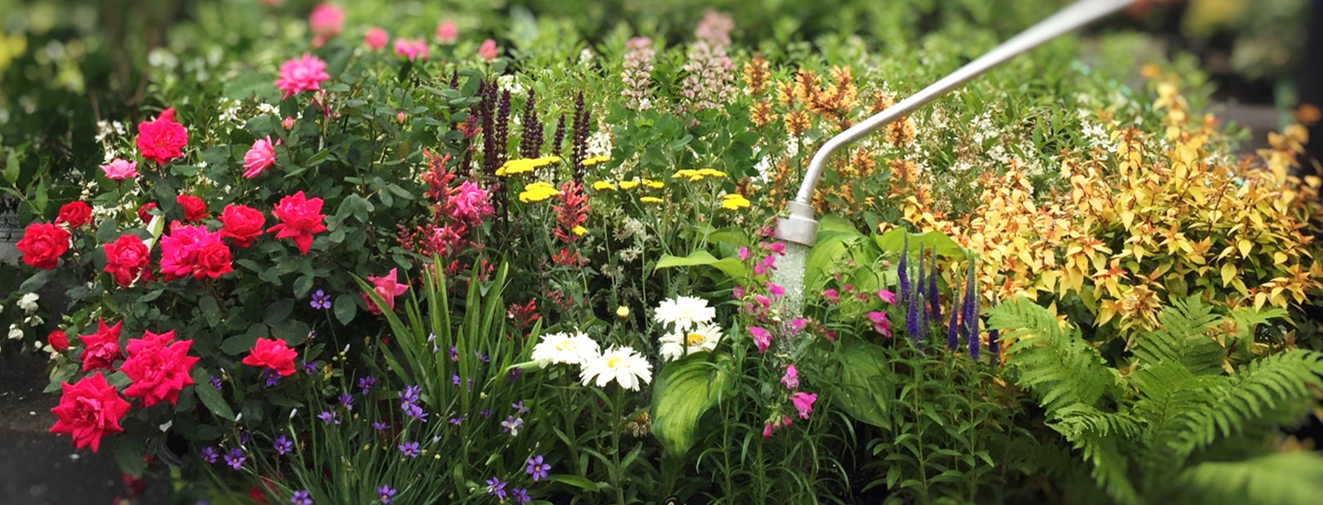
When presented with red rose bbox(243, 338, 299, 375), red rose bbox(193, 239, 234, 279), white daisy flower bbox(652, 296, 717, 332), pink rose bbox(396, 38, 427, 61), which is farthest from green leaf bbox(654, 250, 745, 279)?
pink rose bbox(396, 38, 427, 61)

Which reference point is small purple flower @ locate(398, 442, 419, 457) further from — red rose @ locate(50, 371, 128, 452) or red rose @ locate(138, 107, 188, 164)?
red rose @ locate(138, 107, 188, 164)

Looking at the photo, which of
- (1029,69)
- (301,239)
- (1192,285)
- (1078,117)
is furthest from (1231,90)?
(301,239)

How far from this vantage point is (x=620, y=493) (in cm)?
268

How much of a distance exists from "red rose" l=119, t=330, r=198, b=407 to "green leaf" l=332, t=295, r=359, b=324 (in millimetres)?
337

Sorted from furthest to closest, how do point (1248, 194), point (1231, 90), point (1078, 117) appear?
point (1231, 90), point (1078, 117), point (1248, 194)

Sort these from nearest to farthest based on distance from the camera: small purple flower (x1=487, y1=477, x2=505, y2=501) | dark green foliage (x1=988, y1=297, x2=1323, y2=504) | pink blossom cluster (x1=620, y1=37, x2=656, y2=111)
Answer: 1. dark green foliage (x1=988, y1=297, x2=1323, y2=504)
2. small purple flower (x1=487, y1=477, x2=505, y2=501)
3. pink blossom cluster (x1=620, y1=37, x2=656, y2=111)

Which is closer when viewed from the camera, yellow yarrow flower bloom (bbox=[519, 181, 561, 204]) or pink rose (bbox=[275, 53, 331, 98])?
yellow yarrow flower bloom (bbox=[519, 181, 561, 204])

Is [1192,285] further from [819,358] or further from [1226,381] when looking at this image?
[819,358]

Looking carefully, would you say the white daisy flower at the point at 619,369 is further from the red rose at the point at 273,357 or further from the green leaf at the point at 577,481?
the red rose at the point at 273,357

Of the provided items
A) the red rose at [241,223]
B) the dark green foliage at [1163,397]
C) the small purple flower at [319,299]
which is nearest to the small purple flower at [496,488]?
the small purple flower at [319,299]

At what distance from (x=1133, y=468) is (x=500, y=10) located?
247 inches

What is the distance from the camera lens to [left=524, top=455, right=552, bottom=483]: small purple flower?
2.63m

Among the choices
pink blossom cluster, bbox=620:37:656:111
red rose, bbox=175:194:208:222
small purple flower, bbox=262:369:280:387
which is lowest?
small purple flower, bbox=262:369:280:387

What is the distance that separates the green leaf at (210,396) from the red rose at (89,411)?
0.16m
